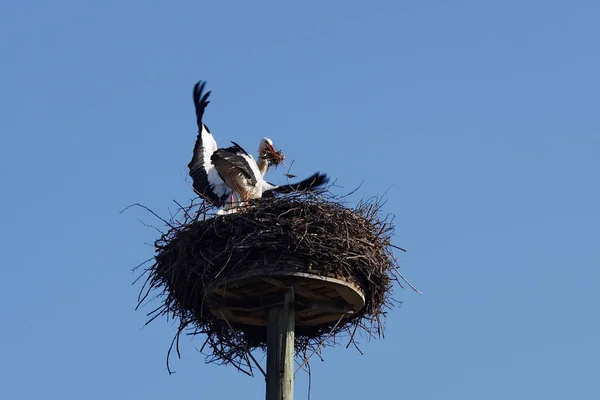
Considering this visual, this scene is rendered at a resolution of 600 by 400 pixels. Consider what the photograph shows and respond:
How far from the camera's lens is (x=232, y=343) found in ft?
36.5

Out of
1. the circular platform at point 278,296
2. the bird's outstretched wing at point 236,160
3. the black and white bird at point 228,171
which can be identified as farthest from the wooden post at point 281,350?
the bird's outstretched wing at point 236,160

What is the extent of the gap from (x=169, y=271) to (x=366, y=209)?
207cm

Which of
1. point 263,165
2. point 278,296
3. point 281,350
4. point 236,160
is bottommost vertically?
point 281,350

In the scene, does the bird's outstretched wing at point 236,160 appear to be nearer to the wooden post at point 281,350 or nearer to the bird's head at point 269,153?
the bird's head at point 269,153

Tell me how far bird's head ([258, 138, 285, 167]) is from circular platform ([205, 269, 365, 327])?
338 cm

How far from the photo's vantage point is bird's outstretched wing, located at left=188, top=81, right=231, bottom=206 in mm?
13844

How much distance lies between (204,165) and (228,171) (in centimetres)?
134

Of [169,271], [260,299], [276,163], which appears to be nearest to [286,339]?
[260,299]

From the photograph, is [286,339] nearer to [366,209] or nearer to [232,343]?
[232,343]

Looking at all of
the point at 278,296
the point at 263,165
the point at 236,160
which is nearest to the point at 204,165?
the point at 263,165

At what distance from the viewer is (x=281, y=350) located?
10164 mm

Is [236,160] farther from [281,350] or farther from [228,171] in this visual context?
[281,350]

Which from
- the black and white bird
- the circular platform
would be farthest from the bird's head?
the circular platform

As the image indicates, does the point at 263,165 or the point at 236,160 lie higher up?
the point at 263,165
